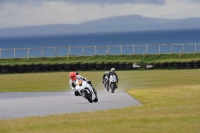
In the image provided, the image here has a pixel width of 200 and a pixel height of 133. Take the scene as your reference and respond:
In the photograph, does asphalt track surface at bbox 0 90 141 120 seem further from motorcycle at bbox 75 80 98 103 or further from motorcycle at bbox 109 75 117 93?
motorcycle at bbox 109 75 117 93

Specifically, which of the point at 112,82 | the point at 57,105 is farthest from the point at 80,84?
the point at 112,82

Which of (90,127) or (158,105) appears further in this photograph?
(158,105)

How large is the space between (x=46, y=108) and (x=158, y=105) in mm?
4158

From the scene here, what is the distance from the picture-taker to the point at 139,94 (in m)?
31.9

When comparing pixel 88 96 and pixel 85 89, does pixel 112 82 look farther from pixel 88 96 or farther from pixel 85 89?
pixel 85 89

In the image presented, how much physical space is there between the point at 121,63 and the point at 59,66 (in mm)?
5773

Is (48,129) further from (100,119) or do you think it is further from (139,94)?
(139,94)

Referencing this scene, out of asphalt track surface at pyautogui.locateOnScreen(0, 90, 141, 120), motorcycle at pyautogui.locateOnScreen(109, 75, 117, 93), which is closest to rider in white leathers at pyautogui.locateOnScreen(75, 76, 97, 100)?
asphalt track surface at pyautogui.locateOnScreen(0, 90, 141, 120)

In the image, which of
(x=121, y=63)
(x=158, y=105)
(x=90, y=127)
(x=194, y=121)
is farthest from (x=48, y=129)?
(x=121, y=63)

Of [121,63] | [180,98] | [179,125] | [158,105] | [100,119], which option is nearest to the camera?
[179,125]

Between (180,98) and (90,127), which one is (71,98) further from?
(90,127)

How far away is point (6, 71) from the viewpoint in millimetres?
65062

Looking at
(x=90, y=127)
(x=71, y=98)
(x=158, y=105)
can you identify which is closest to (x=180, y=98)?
(x=158, y=105)

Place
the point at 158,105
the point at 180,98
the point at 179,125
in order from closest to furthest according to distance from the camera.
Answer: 1. the point at 179,125
2. the point at 158,105
3. the point at 180,98
